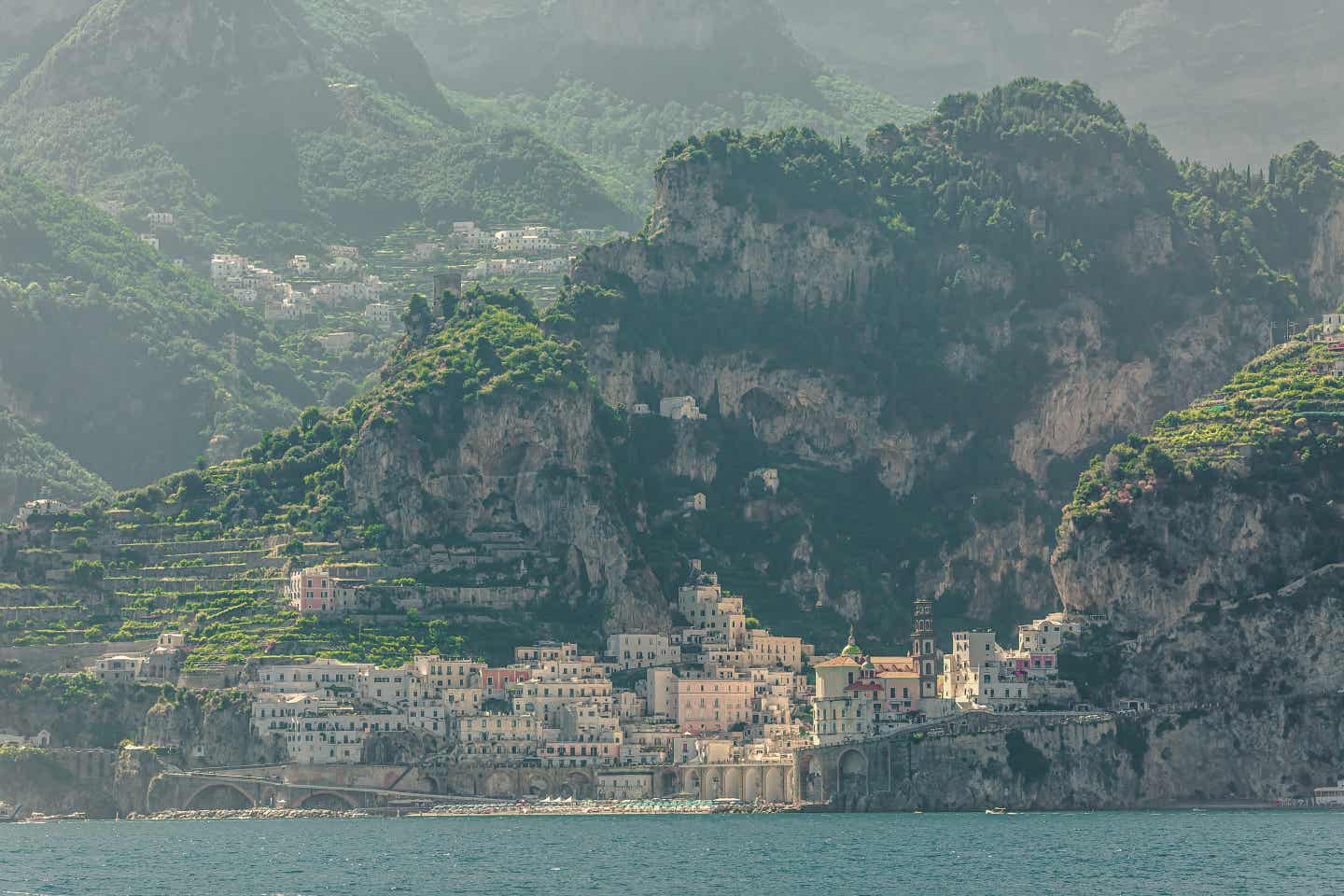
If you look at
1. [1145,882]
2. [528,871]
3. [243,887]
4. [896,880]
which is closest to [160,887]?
[243,887]

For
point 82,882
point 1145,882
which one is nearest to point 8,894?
point 82,882

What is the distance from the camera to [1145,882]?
190625 millimetres

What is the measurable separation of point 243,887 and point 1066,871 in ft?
139

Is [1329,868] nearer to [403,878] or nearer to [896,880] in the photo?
[896,880]

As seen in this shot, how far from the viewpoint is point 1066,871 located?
19625cm

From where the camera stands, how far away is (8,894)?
188625 millimetres

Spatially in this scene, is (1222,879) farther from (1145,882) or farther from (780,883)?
(780,883)

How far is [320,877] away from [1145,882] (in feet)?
139

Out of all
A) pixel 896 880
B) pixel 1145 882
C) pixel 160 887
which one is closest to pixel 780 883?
pixel 896 880

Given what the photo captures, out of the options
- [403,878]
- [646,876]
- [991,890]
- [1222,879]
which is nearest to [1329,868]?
[1222,879]

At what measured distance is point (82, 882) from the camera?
195m

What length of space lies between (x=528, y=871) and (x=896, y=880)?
64.8 ft

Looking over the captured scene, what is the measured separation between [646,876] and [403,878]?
12621 mm

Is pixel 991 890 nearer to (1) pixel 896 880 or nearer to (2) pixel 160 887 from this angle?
(1) pixel 896 880
